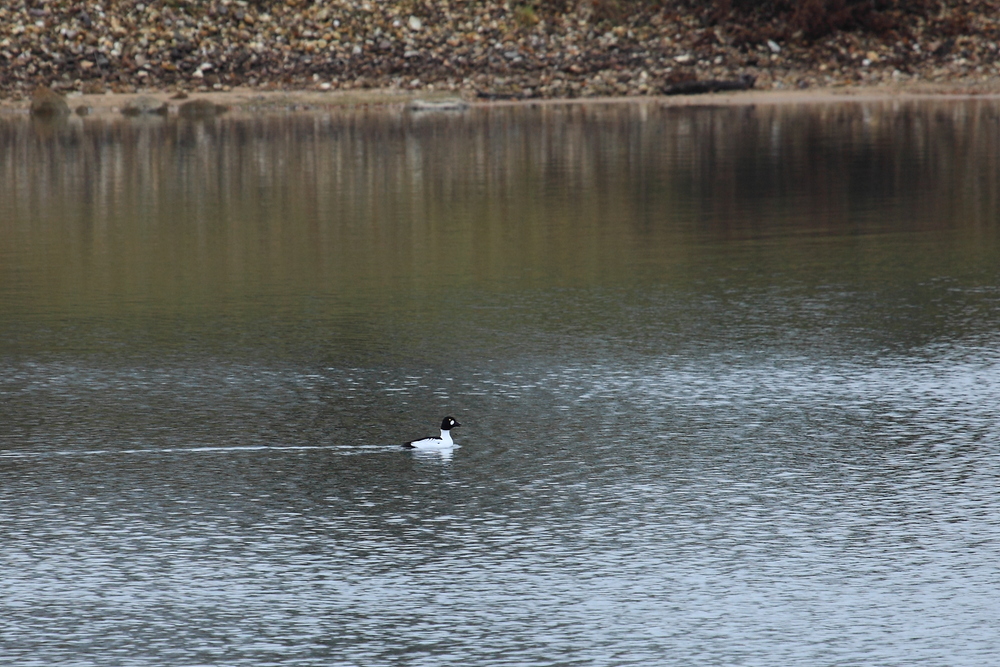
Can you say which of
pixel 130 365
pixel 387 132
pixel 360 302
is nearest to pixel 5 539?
pixel 130 365

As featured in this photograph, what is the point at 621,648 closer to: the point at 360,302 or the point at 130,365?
the point at 130,365

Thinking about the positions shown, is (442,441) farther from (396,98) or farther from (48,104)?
(396,98)

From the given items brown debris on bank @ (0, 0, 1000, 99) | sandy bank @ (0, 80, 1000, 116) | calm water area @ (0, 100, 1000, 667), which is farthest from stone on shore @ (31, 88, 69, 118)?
calm water area @ (0, 100, 1000, 667)

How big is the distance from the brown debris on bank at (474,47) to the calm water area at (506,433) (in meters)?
37.7

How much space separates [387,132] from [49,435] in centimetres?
3589

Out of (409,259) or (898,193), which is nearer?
(409,259)

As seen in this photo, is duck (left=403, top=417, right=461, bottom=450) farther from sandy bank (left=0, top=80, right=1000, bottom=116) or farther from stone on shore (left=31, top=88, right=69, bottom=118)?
stone on shore (left=31, top=88, right=69, bottom=118)

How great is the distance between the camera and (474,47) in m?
67.5

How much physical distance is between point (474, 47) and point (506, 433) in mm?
56362

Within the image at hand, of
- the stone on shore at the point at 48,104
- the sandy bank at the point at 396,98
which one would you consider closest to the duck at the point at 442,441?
the sandy bank at the point at 396,98

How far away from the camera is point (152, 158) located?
3966 cm

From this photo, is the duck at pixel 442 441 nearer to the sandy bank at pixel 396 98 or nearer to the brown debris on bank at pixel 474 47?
the sandy bank at pixel 396 98

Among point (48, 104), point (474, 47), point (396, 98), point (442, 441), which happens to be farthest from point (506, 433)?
point (474, 47)

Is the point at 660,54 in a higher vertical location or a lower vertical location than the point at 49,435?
higher
